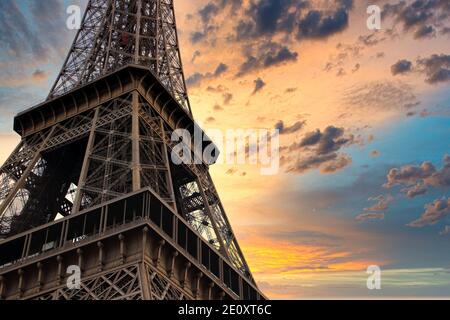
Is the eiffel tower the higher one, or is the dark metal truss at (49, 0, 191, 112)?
the dark metal truss at (49, 0, 191, 112)

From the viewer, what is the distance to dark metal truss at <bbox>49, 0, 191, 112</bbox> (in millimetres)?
52562

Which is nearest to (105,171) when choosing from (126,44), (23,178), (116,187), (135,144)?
(116,187)

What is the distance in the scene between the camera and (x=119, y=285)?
28750 millimetres

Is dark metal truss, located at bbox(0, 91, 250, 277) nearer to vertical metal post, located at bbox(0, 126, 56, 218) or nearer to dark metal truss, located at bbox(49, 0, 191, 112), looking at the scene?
vertical metal post, located at bbox(0, 126, 56, 218)

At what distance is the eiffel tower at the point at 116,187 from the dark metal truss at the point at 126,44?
13 centimetres

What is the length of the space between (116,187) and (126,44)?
2098cm

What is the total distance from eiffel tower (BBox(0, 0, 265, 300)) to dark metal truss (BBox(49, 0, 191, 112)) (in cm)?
13

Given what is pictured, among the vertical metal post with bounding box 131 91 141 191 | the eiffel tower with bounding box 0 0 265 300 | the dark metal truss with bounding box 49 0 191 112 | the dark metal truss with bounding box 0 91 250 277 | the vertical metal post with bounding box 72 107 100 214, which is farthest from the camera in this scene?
the dark metal truss with bounding box 49 0 191 112

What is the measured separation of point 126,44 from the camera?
5556 centimetres

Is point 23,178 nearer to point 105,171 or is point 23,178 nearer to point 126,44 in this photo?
point 105,171

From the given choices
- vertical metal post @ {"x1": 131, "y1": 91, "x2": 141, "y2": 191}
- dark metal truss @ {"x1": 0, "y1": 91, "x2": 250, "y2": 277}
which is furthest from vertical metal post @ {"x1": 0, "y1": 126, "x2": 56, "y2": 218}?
vertical metal post @ {"x1": 131, "y1": 91, "x2": 141, "y2": 191}

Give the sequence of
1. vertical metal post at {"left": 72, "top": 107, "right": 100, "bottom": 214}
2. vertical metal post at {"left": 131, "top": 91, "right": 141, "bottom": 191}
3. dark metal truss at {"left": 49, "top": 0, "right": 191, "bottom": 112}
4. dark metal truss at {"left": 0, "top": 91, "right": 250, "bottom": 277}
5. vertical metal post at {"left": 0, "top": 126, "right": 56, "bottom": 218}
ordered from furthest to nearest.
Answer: dark metal truss at {"left": 49, "top": 0, "right": 191, "bottom": 112} → vertical metal post at {"left": 0, "top": 126, "right": 56, "bottom": 218} → dark metal truss at {"left": 0, "top": 91, "right": 250, "bottom": 277} → vertical metal post at {"left": 131, "top": 91, "right": 141, "bottom": 191} → vertical metal post at {"left": 72, "top": 107, "right": 100, "bottom": 214}
